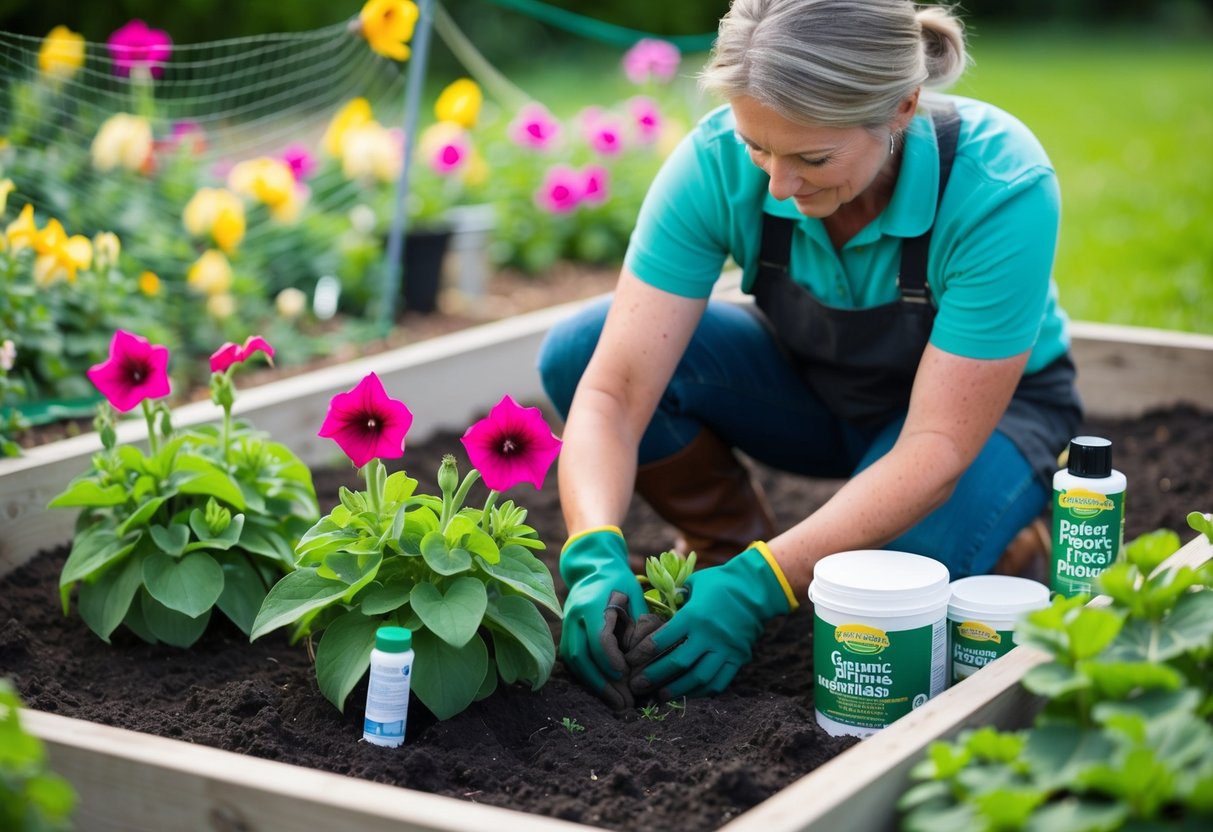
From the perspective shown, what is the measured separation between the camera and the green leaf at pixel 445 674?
1860 millimetres

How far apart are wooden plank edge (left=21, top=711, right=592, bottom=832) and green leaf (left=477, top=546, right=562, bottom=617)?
38 cm

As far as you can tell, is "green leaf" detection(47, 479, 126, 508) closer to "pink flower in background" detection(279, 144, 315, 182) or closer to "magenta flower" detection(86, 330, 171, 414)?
"magenta flower" detection(86, 330, 171, 414)

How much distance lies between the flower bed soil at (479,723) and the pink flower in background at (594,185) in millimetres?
2414

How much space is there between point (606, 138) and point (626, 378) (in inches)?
103

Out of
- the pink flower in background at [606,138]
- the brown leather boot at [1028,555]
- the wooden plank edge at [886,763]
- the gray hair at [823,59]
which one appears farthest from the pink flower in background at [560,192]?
the wooden plank edge at [886,763]

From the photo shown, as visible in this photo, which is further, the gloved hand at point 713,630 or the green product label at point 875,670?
the gloved hand at point 713,630

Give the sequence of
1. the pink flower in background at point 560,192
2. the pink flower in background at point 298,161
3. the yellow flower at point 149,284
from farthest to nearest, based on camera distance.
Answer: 1. the pink flower in background at point 560,192
2. the pink flower in background at point 298,161
3. the yellow flower at point 149,284

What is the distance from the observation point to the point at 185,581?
84.0 inches

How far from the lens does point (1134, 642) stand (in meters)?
1.49

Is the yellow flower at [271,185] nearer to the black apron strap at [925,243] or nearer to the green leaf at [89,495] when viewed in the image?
the green leaf at [89,495]

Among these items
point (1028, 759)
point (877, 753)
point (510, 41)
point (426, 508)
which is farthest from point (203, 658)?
point (510, 41)

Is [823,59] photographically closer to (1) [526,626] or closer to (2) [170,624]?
(1) [526,626]

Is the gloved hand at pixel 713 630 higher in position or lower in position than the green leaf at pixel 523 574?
lower

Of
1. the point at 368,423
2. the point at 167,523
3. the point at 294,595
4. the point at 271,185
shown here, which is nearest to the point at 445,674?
the point at 294,595
